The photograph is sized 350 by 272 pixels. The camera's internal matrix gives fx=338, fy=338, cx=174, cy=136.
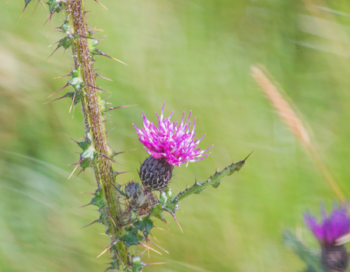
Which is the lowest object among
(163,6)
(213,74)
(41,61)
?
(213,74)

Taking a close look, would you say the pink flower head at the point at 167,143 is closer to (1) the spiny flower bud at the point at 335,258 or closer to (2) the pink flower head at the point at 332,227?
(1) the spiny flower bud at the point at 335,258

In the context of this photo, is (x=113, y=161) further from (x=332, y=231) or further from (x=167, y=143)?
(x=332, y=231)

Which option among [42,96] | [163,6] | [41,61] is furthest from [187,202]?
[163,6]

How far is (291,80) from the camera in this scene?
12.7 feet

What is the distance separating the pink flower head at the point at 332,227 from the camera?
2.08 meters

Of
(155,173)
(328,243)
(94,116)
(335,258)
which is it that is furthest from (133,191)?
(328,243)

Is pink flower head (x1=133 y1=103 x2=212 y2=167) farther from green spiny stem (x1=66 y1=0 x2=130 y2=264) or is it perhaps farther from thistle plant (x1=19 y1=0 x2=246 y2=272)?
green spiny stem (x1=66 y1=0 x2=130 y2=264)

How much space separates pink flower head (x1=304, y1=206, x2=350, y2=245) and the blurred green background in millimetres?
146

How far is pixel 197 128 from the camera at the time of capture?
311 cm

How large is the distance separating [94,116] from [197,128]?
1.85 metres

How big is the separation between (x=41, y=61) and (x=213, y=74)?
1723 millimetres

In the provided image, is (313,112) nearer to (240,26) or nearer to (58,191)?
(240,26)

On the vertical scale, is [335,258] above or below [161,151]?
below

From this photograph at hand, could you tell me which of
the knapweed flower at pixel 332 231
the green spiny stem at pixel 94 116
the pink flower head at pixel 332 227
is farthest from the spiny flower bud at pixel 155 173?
the pink flower head at pixel 332 227
